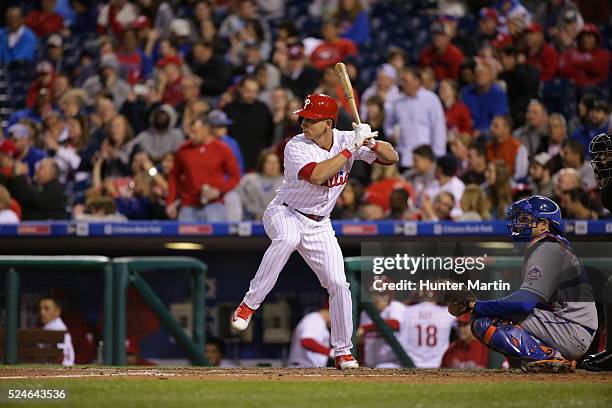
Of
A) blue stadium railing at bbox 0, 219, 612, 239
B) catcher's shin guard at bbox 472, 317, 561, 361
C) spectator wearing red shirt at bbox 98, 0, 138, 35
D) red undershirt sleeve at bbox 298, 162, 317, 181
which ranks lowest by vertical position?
catcher's shin guard at bbox 472, 317, 561, 361

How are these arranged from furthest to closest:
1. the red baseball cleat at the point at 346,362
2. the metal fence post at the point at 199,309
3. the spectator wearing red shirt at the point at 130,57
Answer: the spectator wearing red shirt at the point at 130,57
the metal fence post at the point at 199,309
the red baseball cleat at the point at 346,362

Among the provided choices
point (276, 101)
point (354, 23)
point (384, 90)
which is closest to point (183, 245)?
point (276, 101)

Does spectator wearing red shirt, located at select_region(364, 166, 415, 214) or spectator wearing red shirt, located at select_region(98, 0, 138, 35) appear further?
spectator wearing red shirt, located at select_region(98, 0, 138, 35)

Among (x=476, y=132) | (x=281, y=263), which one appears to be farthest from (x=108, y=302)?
(x=476, y=132)

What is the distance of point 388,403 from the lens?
6324 mm

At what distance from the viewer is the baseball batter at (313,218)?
792 cm

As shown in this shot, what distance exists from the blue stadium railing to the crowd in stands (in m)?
0.32

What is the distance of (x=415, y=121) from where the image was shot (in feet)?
43.8

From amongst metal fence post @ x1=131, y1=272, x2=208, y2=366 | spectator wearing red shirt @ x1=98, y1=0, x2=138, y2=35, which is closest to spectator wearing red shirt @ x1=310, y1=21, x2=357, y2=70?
spectator wearing red shirt @ x1=98, y1=0, x2=138, y2=35

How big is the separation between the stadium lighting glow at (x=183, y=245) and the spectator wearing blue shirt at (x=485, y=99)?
11.4 ft

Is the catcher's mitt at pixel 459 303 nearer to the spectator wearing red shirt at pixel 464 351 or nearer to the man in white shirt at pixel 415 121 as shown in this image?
the spectator wearing red shirt at pixel 464 351

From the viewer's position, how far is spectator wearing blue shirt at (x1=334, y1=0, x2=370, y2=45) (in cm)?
1612

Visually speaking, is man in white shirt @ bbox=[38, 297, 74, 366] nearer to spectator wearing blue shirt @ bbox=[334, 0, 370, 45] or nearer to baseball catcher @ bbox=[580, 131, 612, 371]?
baseball catcher @ bbox=[580, 131, 612, 371]

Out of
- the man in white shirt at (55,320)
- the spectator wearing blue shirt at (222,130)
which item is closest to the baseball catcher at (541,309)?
the man in white shirt at (55,320)
